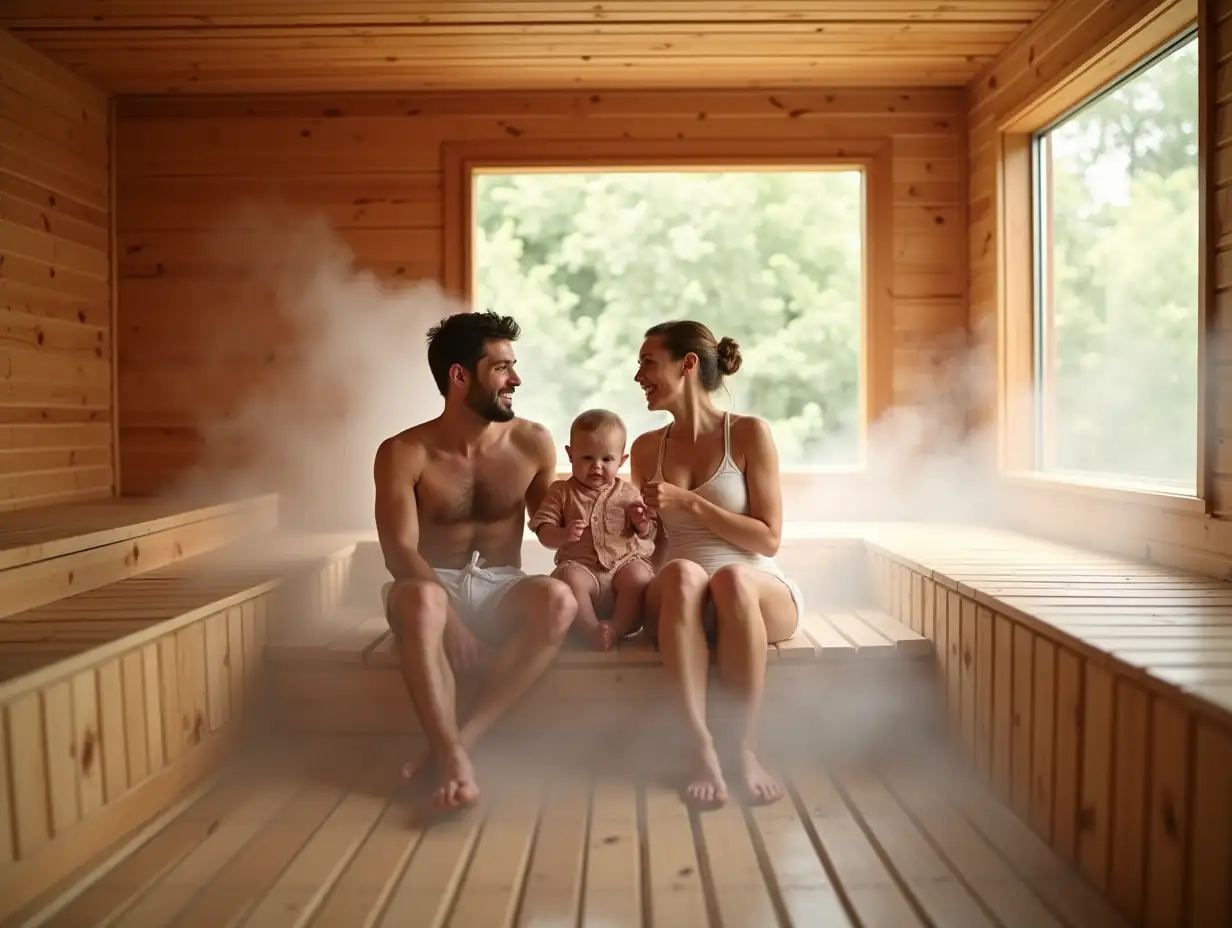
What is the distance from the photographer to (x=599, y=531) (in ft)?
8.46

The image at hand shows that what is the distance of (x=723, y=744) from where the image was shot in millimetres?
2527

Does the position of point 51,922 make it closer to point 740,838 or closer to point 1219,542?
point 740,838

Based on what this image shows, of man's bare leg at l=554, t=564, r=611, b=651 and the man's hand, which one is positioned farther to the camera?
man's bare leg at l=554, t=564, r=611, b=651

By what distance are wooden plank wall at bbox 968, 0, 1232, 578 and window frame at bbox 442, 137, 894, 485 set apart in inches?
13.6

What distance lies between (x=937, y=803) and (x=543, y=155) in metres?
2.82

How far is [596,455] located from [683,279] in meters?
4.14

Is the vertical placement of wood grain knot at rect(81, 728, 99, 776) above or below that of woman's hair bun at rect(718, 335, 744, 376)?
below

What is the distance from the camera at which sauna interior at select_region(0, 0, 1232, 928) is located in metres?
1.75

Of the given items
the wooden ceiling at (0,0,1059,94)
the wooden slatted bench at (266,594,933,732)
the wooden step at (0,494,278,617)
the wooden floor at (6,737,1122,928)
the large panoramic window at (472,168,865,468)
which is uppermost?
the wooden ceiling at (0,0,1059,94)

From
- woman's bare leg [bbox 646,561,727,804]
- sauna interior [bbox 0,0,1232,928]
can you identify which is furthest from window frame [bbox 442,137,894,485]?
woman's bare leg [bbox 646,561,727,804]

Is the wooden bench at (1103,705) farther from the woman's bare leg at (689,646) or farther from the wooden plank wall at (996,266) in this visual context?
the woman's bare leg at (689,646)

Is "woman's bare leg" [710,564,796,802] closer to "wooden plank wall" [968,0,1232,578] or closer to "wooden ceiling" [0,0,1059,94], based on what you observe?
"wooden plank wall" [968,0,1232,578]

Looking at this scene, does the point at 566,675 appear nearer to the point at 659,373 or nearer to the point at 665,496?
the point at 665,496

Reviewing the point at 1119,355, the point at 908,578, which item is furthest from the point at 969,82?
the point at 908,578
